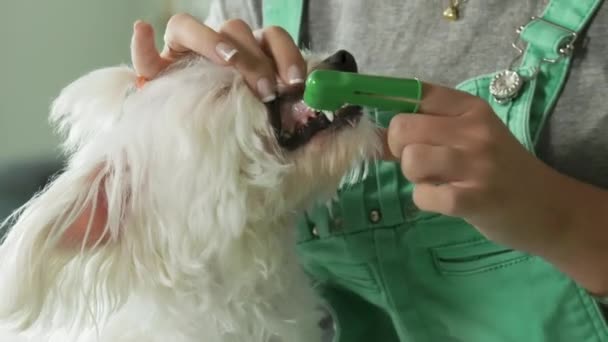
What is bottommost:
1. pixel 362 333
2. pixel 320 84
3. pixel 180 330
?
pixel 362 333

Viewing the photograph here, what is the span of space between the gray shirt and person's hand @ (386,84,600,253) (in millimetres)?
117

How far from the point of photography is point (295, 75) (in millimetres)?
608

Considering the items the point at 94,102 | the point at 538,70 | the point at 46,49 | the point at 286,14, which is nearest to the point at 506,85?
the point at 538,70

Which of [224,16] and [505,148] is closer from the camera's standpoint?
[505,148]

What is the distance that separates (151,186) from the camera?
2.08 feet

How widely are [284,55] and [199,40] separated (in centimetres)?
7

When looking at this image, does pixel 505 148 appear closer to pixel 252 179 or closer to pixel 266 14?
pixel 252 179

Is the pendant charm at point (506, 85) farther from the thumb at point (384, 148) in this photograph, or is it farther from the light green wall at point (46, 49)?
the light green wall at point (46, 49)

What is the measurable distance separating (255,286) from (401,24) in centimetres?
30

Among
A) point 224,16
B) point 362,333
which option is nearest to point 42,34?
point 224,16

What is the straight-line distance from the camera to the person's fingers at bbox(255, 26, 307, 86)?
0.61 metres

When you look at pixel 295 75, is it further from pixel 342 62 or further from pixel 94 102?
pixel 94 102

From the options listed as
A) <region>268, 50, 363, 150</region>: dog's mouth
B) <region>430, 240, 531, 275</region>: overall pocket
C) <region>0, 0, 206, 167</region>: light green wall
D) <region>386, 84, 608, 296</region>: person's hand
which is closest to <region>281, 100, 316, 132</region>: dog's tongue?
<region>268, 50, 363, 150</region>: dog's mouth

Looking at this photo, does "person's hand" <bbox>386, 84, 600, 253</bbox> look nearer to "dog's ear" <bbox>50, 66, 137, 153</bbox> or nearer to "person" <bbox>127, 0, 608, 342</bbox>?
"person" <bbox>127, 0, 608, 342</bbox>
